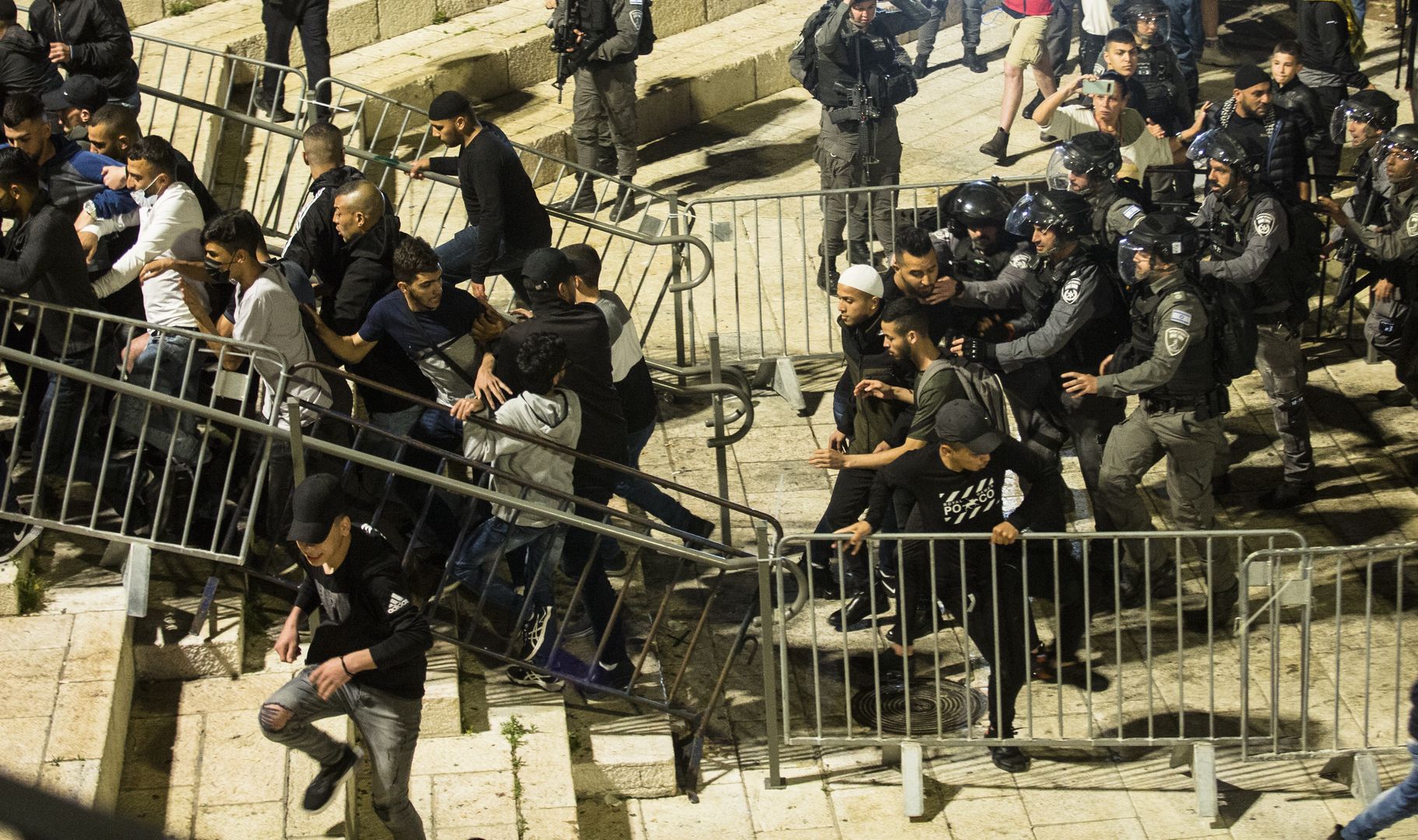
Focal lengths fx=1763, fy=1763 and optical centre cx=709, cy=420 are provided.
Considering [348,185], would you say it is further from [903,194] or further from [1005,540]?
[903,194]

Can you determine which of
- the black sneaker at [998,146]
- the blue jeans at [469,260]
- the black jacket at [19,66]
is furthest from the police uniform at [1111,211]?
the black jacket at [19,66]

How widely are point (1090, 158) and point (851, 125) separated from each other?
2544 millimetres

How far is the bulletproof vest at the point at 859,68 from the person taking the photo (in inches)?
424

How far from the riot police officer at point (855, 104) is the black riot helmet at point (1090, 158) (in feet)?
6.18

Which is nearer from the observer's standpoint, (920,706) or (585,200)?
(920,706)

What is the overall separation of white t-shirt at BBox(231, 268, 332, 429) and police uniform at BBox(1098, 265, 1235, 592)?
3.40 metres

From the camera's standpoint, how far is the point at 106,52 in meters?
9.57

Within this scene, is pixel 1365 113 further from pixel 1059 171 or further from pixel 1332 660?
pixel 1332 660

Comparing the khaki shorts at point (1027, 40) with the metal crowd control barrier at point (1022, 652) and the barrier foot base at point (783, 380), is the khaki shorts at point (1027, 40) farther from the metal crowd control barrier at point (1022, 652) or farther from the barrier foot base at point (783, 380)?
the metal crowd control barrier at point (1022, 652)

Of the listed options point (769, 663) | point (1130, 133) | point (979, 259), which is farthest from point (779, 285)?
point (769, 663)

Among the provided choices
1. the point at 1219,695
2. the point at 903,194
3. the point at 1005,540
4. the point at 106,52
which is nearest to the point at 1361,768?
the point at 1219,695

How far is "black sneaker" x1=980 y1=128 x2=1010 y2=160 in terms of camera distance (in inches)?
526

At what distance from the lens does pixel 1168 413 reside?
25.1 ft

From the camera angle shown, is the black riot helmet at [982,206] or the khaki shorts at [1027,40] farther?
the khaki shorts at [1027,40]
